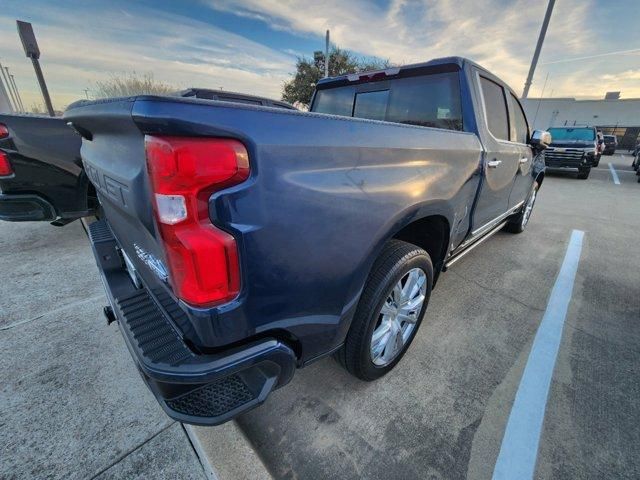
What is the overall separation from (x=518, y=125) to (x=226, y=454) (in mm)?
4141

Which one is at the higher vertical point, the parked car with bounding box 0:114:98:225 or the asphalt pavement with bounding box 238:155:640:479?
the parked car with bounding box 0:114:98:225

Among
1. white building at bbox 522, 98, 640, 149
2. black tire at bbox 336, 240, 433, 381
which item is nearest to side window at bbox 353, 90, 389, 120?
black tire at bbox 336, 240, 433, 381

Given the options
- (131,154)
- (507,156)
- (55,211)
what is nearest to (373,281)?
(131,154)

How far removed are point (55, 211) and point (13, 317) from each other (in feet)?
4.17

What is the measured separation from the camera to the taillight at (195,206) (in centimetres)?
95

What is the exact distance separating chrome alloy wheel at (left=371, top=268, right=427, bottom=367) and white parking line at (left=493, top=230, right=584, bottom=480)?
0.73 m

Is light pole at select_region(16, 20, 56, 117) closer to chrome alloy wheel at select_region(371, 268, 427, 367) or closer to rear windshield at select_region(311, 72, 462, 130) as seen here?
rear windshield at select_region(311, 72, 462, 130)

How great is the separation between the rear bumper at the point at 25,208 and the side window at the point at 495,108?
4.38 meters

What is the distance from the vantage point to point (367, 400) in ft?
6.31

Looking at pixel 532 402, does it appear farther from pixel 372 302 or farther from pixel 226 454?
pixel 226 454

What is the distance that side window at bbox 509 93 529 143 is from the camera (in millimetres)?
3334

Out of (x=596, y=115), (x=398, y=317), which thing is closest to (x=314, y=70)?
(x=398, y=317)

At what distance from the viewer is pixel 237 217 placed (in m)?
1.00

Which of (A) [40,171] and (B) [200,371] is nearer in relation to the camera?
(B) [200,371]
